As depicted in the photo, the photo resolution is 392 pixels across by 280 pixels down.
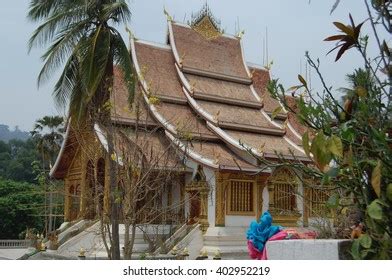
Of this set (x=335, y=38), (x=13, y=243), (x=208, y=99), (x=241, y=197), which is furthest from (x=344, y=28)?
(x=13, y=243)

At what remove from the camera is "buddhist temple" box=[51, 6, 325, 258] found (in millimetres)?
14891

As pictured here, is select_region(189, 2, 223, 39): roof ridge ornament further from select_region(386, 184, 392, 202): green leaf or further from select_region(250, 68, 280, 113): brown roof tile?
select_region(386, 184, 392, 202): green leaf

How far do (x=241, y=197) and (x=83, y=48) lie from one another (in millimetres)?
6228

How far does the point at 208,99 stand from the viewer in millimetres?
17234

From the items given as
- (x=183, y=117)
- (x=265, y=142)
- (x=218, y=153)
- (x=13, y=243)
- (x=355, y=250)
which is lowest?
(x=13, y=243)

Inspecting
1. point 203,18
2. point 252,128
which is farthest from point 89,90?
point 203,18

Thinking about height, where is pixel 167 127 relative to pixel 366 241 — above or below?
above

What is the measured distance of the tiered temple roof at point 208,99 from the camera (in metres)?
15.5

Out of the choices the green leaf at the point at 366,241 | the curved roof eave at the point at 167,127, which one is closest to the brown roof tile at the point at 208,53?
the curved roof eave at the point at 167,127

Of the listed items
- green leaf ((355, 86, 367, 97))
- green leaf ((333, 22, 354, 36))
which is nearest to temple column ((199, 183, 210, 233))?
green leaf ((355, 86, 367, 97))

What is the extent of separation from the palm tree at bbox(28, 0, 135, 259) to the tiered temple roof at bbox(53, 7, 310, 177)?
1.73 metres

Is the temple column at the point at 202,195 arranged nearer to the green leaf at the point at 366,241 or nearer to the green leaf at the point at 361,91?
the green leaf at the point at 361,91

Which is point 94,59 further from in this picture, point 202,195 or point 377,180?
point 377,180
